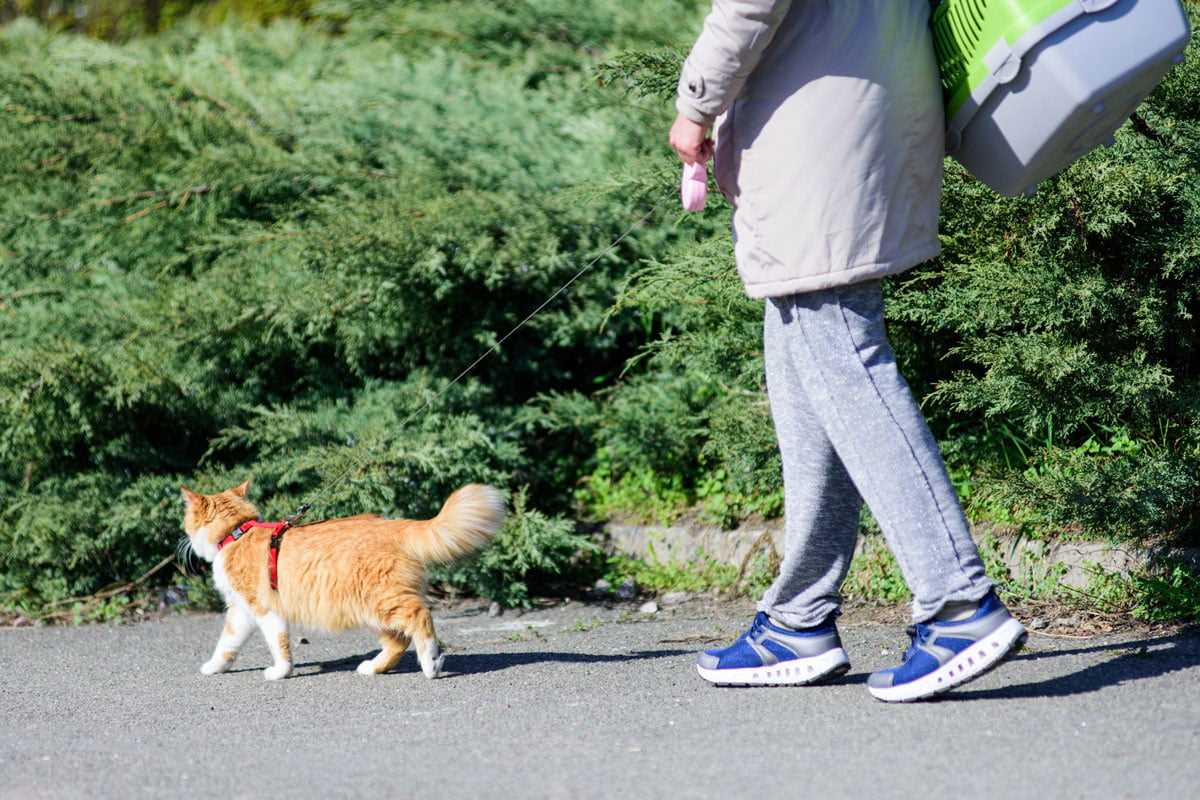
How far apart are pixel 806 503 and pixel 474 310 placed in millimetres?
2757

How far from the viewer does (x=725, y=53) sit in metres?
2.86

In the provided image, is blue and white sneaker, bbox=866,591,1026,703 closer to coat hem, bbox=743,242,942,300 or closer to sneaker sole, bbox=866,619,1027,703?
sneaker sole, bbox=866,619,1027,703

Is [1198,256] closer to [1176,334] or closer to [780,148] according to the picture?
[1176,334]

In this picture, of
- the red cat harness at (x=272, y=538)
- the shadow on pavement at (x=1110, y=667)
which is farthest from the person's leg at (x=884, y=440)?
the red cat harness at (x=272, y=538)

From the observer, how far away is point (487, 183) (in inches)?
233

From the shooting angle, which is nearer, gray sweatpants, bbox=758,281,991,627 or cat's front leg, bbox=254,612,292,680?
gray sweatpants, bbox=758,281,991,627

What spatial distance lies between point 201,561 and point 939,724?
11.4 feet

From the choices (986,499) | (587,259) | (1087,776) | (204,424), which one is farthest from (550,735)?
(204,424)

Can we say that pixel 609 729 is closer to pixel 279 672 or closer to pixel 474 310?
pixel 279 672

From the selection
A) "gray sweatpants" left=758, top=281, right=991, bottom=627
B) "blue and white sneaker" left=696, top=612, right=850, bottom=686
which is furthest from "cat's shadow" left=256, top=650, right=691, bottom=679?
"gray sweatpants" left=758, top=281, right=991, bottom=627

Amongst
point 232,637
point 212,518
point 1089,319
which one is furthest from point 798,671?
point 212,518

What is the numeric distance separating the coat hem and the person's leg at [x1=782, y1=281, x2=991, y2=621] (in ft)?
0.24

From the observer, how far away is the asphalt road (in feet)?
8.57

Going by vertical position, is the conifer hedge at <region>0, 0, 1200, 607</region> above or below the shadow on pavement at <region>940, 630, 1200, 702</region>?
above
